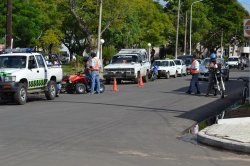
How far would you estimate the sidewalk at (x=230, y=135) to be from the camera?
33.5 feet

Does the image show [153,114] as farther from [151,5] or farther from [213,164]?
[151,5]

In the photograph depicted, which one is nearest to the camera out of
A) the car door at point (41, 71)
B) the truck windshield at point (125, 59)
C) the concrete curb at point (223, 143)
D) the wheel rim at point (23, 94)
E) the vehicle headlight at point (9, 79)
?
the concrete curb at point (223, 143)

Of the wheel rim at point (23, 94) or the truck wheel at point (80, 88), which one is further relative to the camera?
the truck wheel at point (80, 88)

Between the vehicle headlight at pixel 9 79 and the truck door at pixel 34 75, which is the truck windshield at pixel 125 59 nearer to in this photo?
the truck door at pixel 34 75

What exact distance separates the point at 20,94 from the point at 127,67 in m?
15.0

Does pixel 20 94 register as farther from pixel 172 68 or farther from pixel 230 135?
pixel 172 68

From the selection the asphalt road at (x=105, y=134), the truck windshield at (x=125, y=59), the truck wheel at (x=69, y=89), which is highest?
the truck windshield at (x=125, y=59)

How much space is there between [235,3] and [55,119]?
83144 millimetres

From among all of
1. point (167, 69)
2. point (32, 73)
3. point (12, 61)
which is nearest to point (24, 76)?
point (32, 73)

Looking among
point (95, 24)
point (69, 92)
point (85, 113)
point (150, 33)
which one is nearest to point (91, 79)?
point (69, 92)

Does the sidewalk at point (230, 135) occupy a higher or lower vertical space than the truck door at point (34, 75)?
lower

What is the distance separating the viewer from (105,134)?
11938 millimetres

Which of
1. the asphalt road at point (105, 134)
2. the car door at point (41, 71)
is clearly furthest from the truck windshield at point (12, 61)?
the asphalt road at point (105, 134)

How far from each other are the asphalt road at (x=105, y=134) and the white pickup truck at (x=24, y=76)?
592 mm
